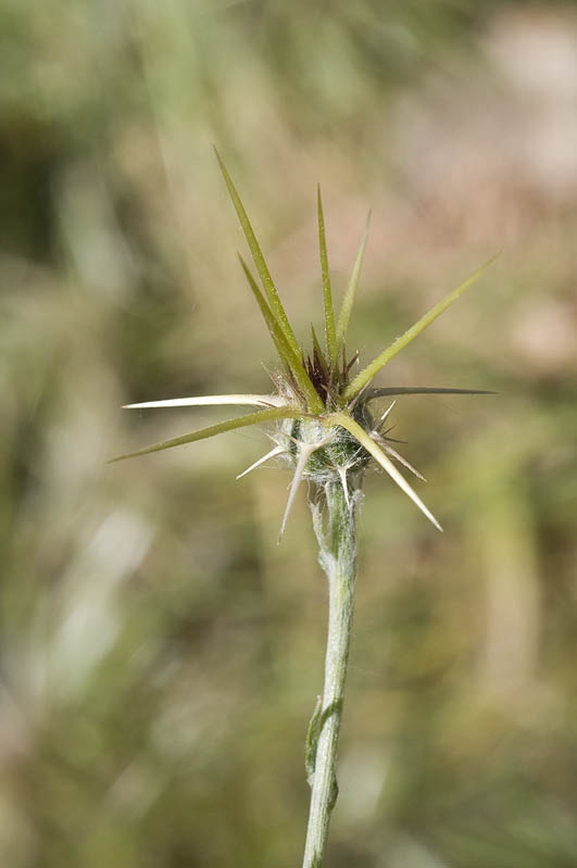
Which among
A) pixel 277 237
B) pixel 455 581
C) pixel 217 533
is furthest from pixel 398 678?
pixel 277 237

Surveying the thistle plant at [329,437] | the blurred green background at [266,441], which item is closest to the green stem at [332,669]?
the thistle plant at [329,437]

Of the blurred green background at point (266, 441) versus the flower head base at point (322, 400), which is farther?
the blurred green background at point (266, 441)

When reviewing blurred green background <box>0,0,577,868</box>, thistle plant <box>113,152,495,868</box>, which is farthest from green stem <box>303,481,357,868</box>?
blurred green background <box>0,0,577,868</box>

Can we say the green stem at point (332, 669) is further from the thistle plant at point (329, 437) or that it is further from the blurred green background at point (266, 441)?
the blurred green background at point (266, 441)

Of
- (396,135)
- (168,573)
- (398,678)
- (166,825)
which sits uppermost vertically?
(396,135)

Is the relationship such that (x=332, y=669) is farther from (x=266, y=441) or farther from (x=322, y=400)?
Answer: (x=266, y=441)

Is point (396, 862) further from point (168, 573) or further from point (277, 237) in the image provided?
point (277, 237)

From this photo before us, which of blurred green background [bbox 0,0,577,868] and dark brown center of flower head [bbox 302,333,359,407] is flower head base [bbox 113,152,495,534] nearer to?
dark brown center of flower head [bbox 302,333,359,407]
